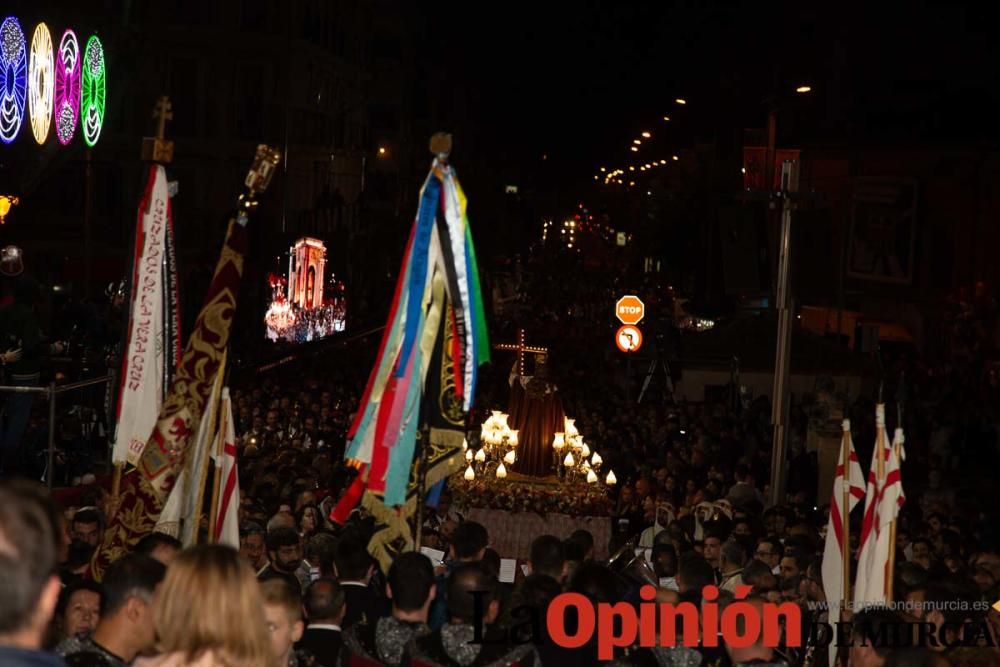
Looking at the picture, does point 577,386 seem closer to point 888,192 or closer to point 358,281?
point 888,192

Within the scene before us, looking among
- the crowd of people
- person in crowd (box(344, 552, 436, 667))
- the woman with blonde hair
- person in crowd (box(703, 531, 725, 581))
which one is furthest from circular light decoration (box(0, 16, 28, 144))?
the woman with blonde hair

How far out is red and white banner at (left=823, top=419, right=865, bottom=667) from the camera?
9.57m

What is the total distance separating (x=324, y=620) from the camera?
24.7ft

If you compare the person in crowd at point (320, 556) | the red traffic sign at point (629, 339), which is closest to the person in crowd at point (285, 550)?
the person in crowd at point (320, 556)

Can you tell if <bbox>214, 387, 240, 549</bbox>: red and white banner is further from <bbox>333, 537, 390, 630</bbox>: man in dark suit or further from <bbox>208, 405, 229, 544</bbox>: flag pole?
<bbox>333, 537, 390, 630</bbox>: man in dark suit

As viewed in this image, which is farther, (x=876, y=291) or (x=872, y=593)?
(x=876, y=291)

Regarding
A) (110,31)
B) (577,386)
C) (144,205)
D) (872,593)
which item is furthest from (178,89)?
(872,593)

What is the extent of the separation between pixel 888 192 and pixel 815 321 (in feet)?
30.4

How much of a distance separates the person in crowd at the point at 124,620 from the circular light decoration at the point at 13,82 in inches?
624

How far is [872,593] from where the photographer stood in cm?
905

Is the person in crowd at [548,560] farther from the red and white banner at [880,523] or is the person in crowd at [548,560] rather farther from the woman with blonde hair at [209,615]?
the woman with blonde hair at [209,615]

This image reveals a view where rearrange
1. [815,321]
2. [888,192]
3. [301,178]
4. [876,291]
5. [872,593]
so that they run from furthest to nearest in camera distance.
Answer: [301,178], [815,321], [876,291], [888,192], [872,593]

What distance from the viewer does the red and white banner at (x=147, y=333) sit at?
9773mm

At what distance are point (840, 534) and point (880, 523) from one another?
2.34 feet
